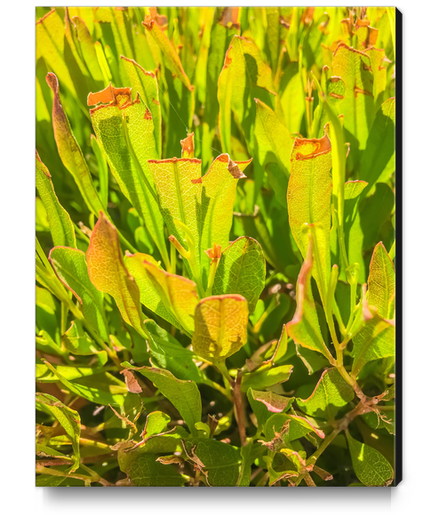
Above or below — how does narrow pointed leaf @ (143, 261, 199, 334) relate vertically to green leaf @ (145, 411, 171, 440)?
above

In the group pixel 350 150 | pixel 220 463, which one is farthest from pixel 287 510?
pixel 350 150

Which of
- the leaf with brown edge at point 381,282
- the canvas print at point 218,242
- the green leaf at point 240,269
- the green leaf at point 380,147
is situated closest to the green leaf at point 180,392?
the canvas print at point 218,242

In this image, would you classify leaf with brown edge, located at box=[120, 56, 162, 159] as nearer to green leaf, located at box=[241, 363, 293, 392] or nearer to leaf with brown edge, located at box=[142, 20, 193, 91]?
leaf with brown edge, located at box=[142, 20, 193, 91]

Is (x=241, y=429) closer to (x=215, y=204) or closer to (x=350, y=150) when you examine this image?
(x=215, y=204)

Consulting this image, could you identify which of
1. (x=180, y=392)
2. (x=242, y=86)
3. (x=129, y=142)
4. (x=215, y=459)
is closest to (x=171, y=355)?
(x=180, y=392)

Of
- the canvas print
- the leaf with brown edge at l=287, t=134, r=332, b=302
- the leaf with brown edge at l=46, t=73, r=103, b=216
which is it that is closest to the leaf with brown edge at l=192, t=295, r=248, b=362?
the canvas print

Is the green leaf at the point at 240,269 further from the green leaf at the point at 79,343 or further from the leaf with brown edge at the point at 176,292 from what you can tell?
the green leaf at the point at 79,343

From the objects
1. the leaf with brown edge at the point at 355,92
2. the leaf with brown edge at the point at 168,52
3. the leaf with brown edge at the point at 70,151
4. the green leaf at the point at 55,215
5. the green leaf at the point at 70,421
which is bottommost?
the green leaf at the point at 70,421
